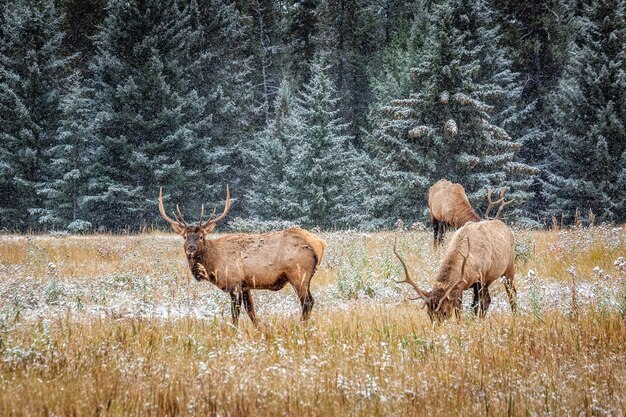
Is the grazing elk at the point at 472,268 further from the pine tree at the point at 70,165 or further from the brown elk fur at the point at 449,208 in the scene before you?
the pine tree at the point at 70,165

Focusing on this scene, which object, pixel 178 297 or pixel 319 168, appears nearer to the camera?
pixel 178 297

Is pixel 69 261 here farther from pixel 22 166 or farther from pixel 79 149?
pixel 22 166

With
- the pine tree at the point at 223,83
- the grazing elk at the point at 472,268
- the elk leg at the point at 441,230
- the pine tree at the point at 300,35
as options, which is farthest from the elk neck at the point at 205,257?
the pine tree at the point at 300,35

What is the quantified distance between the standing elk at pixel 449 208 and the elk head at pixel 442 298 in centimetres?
526

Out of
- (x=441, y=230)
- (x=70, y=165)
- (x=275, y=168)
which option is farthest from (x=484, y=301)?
(x=70, y=165)

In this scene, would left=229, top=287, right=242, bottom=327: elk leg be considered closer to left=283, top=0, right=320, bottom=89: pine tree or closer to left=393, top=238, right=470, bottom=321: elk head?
left=393, top=238, right=470, bottom=321: elk head

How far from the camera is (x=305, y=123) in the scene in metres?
24.8

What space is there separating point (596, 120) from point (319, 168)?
1299 centimetres

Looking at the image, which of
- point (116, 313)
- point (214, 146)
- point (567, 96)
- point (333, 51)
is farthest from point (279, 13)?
point (116, 313)

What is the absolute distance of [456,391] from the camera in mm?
3486

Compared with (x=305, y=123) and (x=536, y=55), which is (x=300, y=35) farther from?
(x=536, y=55)

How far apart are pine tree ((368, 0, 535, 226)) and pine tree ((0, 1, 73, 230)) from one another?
55.0 ft

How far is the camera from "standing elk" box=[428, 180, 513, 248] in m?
11.2

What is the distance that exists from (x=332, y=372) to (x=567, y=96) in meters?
23.7
